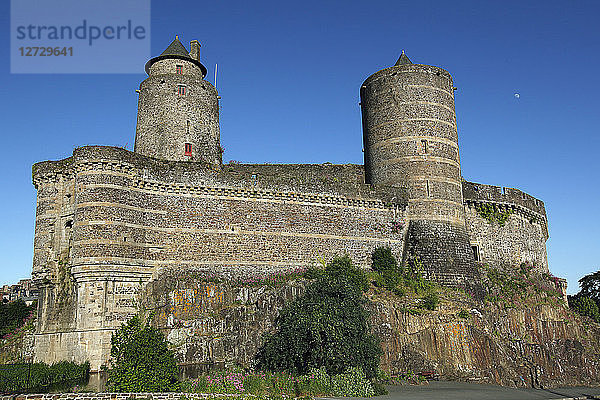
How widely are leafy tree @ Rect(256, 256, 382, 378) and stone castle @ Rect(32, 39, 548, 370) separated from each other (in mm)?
6110

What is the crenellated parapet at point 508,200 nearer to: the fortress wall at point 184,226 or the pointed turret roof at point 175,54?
the fortress wall at point 184,226

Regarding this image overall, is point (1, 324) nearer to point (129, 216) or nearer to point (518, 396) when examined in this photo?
point (129, 216)

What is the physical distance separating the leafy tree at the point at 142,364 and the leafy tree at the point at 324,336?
516 cm

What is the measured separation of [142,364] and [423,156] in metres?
22.1

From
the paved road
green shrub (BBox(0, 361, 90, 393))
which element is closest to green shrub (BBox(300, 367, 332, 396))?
the paved road

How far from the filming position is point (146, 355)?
1900cm

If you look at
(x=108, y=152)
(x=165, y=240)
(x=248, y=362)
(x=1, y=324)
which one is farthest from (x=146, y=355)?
(x=1, y=324)

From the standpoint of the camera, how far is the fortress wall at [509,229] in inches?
1465

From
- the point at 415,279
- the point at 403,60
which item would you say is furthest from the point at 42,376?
the point at 403,60

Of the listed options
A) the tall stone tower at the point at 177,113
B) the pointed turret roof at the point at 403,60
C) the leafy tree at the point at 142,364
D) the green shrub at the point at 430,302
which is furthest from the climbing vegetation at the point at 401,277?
the leafy tree at the point at 142,364

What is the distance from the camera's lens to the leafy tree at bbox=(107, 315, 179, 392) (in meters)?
18.5

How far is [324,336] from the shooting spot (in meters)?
22.2

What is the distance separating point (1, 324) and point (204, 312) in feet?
49.4

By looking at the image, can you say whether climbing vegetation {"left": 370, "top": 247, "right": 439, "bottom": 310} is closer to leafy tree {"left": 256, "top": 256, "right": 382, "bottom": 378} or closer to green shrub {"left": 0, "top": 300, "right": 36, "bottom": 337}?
leafy tree {"left": 256, "top": 256, "right": 382, "bottom": 378}
